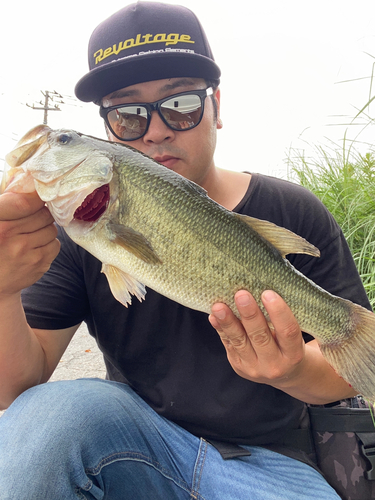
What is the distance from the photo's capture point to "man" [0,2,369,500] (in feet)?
4.33

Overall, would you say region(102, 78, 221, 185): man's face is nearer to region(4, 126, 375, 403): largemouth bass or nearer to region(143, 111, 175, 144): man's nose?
region(143, 111, 175, 144): man's nose

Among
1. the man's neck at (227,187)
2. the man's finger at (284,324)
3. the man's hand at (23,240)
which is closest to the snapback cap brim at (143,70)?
the man's neck at (227,187)

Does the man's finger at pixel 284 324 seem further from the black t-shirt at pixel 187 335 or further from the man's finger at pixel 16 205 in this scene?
the man's finger at pixel 16 205

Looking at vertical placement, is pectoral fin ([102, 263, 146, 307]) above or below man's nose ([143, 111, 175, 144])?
below

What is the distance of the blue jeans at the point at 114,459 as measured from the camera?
48.1 inches

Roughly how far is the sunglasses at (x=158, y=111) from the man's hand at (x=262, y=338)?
1054 mm

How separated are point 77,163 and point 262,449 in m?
1.51

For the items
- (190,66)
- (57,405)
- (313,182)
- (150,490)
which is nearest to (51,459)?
(57,405)

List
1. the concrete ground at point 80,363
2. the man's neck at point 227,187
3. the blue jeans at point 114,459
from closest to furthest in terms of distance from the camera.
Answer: the blue jeans at point 114,459 < the man's neck at point 227,187 < the concrete ground at point 80,363

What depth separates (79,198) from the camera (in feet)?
4.40

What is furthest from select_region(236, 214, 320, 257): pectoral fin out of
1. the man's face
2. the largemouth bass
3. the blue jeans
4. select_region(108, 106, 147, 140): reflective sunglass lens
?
the blue jeans

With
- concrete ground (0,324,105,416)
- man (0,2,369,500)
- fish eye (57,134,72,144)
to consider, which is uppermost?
fish eye (57,134,72,144)

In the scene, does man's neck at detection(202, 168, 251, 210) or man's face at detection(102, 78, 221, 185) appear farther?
man's neck at detection(202, 168, 251, 210)

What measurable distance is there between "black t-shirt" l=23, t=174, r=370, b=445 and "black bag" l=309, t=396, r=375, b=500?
13 centimetres
